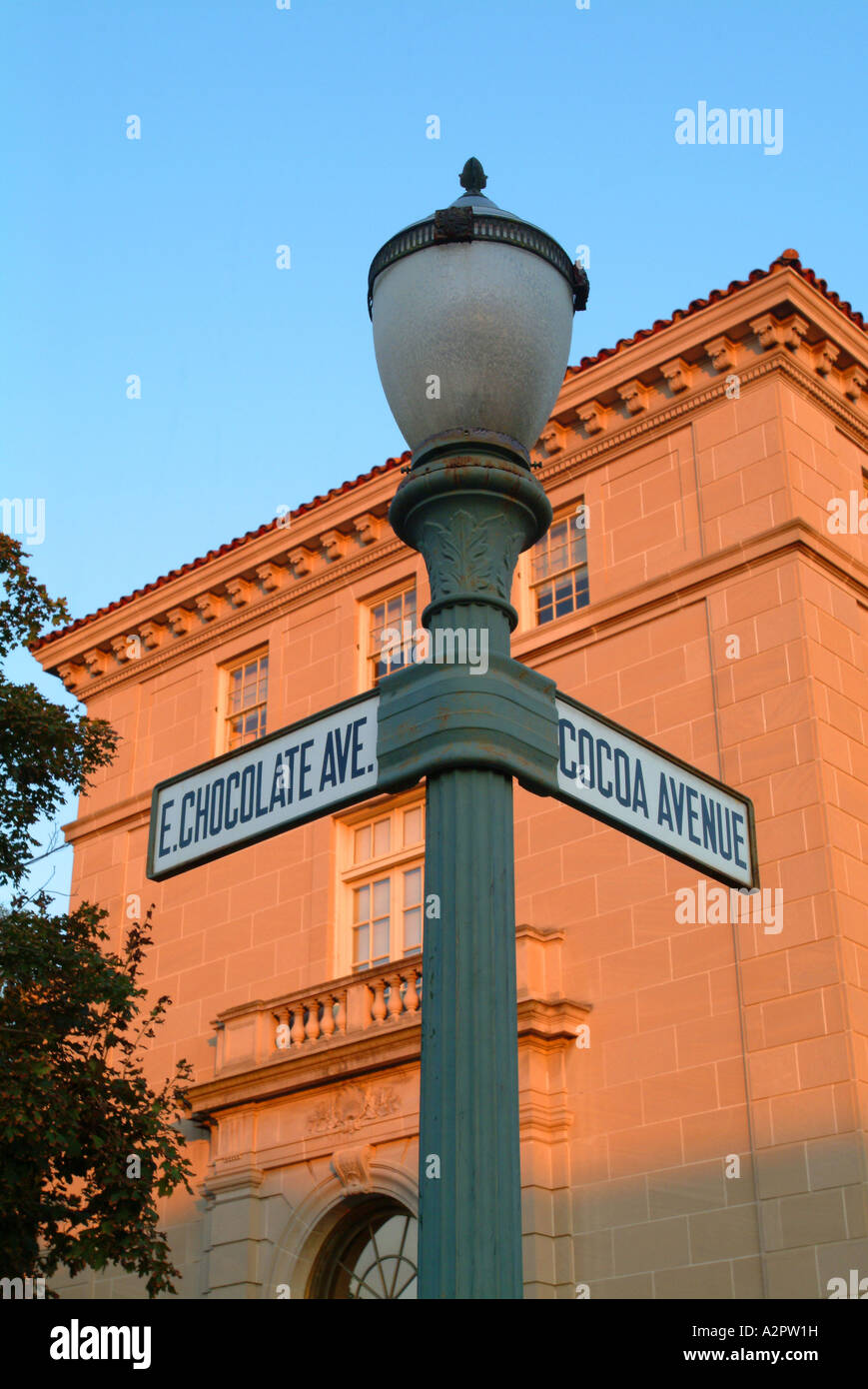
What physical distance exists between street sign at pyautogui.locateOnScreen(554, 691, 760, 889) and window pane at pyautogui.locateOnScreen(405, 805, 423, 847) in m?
13.3

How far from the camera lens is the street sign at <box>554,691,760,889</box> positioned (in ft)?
15.6

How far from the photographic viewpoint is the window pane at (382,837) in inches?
758

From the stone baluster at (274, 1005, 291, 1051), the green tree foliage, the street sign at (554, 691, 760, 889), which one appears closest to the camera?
the street sign at (554, 691, 760, 889)

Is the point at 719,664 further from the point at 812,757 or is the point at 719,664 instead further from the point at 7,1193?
the point at 7,1193

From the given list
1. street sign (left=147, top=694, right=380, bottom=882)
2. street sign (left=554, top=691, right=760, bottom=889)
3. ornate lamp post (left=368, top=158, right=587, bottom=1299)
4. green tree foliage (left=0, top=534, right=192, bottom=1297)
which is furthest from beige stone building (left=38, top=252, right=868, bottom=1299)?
ornate lamp post (left=368, top=158, right=587, bottom=1299)

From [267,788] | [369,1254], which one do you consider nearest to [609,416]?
[369,1254]

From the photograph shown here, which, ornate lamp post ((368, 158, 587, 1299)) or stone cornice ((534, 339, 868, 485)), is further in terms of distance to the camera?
stone cornice ((534, 339, 868, 485))

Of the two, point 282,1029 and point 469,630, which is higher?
point 282,1029

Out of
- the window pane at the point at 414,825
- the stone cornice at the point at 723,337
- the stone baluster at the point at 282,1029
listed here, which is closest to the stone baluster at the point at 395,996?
the stone baluster at the point at 282,1029

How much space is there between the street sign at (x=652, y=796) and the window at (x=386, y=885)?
42.8 feet

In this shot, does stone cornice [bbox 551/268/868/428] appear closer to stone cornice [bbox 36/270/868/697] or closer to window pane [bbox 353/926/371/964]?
stone cornice [bbox 36/270/868/697]

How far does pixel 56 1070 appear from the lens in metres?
13.9

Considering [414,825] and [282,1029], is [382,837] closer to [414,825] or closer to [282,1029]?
[414,825]

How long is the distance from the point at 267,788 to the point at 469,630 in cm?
89
